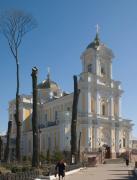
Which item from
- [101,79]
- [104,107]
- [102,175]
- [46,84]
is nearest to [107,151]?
[104,107]

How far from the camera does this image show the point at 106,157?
70312 millimetres

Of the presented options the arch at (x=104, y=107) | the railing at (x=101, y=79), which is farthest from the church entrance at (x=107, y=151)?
the railing at (x=101, y=79)

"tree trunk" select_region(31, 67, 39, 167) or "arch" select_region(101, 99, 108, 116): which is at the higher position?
"arch" select_region(101, 99, 108, 116)

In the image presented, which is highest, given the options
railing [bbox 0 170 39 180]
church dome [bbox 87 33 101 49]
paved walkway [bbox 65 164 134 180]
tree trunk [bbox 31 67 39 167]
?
church dome [bbox 87 33 101 49]

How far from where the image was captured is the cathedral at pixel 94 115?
6869 cm

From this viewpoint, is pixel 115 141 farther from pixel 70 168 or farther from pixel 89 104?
pixel 70 168

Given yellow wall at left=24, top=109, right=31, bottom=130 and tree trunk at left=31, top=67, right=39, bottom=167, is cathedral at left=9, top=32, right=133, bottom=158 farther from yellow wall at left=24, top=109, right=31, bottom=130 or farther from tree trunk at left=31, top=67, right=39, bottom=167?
tree trunk at left=31, top=67, right=39, bottom=167

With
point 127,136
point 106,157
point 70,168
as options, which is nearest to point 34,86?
point 70,168

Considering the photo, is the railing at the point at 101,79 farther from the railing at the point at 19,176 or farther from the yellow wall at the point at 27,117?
the railing at the point at 19,176

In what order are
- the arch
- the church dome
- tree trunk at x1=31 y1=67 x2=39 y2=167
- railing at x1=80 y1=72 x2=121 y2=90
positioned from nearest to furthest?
tree trunk at x1=31 y1=67 x2=39 y2=167
railing at x1=80 y1=72 x2=121 y2=90
the arch
the church dome

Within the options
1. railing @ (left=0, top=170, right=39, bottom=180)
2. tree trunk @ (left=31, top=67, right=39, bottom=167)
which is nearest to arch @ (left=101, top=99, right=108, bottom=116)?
tree trunk @ (left=31, top=67, right=39, bottom=167)

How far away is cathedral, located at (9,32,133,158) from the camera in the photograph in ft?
225

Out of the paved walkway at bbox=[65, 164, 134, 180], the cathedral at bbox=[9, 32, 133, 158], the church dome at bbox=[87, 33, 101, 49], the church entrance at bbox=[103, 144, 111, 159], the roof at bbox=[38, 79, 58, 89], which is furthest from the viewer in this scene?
the roof at bbox=[38, 79, 58, 89]

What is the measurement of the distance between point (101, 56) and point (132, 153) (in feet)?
59.7
